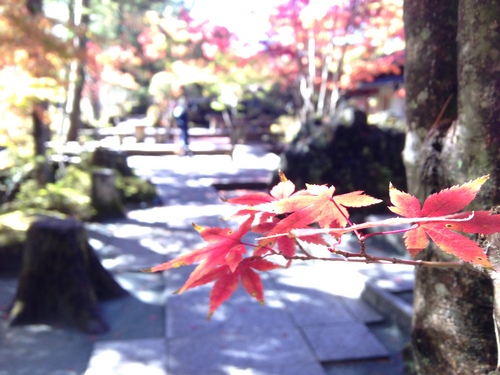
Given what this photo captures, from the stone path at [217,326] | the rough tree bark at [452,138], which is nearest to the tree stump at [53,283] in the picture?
the stone path at [217,326]

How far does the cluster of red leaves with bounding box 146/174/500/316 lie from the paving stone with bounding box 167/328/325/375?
2.44m

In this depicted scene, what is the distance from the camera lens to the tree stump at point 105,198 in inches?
311

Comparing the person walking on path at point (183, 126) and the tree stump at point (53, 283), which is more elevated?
the person walking on path at point (183, 126)

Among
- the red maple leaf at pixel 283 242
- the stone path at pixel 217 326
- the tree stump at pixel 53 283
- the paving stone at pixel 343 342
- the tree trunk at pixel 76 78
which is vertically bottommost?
the paving stone at pixel 343 342

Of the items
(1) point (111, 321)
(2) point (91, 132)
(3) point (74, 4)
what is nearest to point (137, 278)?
(1) point (111, 321)

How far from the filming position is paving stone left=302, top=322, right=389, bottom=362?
3.70 m

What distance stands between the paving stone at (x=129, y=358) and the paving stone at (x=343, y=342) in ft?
4.06

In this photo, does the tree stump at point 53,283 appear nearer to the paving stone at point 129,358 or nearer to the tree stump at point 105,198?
the paving stone at point 129,358

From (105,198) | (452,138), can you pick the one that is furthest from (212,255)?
(105,198)

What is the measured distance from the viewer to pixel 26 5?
693 cm

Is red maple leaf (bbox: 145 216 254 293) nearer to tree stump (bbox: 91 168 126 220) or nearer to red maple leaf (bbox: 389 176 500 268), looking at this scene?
red maple leaf (bbox: 389 176 500 268)

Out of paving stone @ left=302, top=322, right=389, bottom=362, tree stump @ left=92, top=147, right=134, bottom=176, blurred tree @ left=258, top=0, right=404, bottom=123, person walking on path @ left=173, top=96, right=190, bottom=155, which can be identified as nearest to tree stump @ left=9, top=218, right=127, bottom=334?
paving stone @ left=302, top=322, right=389, bottom=362

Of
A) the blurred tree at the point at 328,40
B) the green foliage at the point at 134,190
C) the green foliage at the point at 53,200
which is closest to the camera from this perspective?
the green foliage at the point at 53,200

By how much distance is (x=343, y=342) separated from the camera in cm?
389
